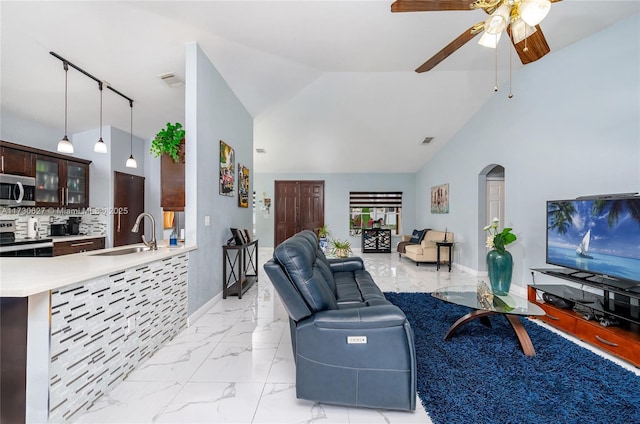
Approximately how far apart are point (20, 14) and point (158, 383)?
318cm

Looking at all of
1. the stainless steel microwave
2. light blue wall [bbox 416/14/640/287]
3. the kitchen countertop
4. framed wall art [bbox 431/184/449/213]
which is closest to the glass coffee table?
light blue wall [bbox 416/14/640/287]

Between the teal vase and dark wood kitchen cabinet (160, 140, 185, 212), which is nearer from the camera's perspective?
dark wood kitchen cabinet (160, 140, 185, 212)

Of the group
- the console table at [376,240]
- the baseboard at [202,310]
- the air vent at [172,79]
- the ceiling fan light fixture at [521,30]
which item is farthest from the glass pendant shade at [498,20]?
the console table at [376,240]

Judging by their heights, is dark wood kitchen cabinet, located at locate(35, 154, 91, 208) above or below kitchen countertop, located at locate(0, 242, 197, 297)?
above

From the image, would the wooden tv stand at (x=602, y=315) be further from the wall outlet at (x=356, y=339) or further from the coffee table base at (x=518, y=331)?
the wall outlet at (x=356, y=339)

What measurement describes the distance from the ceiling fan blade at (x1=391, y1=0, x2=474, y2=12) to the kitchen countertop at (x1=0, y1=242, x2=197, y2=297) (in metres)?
2.54

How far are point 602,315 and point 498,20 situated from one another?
8.42 ft

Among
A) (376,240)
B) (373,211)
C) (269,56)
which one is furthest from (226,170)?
(373,211)

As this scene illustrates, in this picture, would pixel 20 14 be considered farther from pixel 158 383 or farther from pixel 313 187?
pixel 313 187

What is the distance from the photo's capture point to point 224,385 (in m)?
1.98

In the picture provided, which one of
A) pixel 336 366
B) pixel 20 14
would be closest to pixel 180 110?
pixel 20 14

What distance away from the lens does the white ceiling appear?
2.60 m

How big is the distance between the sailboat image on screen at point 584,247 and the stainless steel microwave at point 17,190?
6.33 m

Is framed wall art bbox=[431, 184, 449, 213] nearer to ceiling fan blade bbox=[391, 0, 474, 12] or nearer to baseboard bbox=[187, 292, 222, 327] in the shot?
ceiling fan blade bbox=[391, 0, 474, 12]
